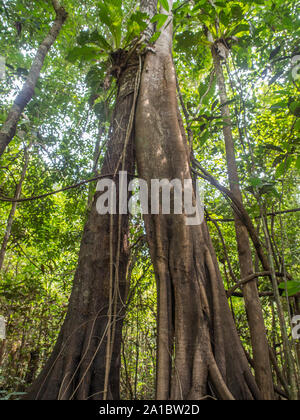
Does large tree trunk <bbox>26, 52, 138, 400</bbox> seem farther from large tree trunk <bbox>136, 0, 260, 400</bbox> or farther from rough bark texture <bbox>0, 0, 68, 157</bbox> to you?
rough bark texture <bbox>0, 0, 68, 157</bbox>

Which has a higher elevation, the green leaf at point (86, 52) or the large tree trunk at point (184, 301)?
the green leaf at point (86, 52)

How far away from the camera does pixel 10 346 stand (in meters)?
5.48

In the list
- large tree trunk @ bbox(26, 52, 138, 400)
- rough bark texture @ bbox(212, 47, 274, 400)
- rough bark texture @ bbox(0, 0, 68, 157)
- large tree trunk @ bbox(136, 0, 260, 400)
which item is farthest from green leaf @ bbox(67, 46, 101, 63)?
rough bark texture @ bbox(212, 47, 274, 400)

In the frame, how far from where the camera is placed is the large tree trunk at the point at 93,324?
1463mm

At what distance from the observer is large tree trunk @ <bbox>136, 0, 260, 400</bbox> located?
130 centimetres

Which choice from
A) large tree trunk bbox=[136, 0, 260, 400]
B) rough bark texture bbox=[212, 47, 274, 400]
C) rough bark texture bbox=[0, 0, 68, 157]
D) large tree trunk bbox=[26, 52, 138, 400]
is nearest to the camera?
large tree trunk bbox=[136, 0, 260, 400]

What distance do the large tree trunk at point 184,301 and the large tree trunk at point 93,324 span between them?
0.27 m

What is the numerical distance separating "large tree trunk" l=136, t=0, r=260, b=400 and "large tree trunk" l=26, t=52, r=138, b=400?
27 cm

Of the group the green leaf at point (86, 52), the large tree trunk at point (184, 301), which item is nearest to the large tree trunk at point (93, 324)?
the large tree trunk at point (184, 301)

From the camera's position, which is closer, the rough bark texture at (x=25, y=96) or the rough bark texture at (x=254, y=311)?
the rough bark texture at (x=254, y=311)

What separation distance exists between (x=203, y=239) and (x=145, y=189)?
1.78 feet

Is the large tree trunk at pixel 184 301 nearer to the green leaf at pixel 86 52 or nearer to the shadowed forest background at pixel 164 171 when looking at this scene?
the shadowed forest background at pixel 164 171

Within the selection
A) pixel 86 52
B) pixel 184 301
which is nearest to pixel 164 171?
pixel 184 301
